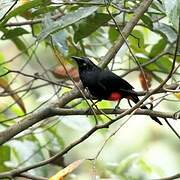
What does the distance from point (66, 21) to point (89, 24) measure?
0.21 metres

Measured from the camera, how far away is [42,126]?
8.10ft

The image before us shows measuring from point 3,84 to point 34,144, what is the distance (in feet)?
1.33

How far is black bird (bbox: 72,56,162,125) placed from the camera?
1.99 m

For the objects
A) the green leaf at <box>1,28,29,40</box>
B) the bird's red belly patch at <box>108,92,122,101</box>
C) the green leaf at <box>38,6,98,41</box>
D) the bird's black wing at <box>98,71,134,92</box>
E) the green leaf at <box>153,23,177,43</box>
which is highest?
the green leaf at <box>38,6,98,41</box>

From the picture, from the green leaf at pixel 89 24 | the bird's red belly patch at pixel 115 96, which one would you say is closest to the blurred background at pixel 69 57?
the green leaf at pixel 89 24

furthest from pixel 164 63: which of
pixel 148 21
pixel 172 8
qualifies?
pixel 172 8

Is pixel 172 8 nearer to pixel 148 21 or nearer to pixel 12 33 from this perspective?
pixel 148 21

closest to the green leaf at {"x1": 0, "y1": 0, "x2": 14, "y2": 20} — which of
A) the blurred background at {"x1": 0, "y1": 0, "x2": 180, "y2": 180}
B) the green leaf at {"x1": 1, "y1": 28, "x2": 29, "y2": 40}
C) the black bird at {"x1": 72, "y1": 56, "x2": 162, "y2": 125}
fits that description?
the blurred background at {"x1": 0, "y1": 0, "x2": 180, "y2": 180}

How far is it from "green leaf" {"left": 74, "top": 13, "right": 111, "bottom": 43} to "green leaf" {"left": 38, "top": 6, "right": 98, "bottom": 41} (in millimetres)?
140

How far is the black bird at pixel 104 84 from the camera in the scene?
6.53ft

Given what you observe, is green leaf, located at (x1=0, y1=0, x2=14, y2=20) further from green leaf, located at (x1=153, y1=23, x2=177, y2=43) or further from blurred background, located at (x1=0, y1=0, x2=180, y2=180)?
green leaf, located at (x1=153, y1=23, x2=177, y2=43)

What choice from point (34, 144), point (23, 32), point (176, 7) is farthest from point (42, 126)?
point (176, 7)

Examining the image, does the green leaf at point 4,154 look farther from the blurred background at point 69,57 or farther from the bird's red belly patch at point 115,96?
the bird's red belly patch at point 115,96

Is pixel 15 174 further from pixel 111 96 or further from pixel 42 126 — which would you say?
pixel 42 126
